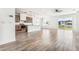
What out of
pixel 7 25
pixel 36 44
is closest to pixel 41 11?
pixel 36 44

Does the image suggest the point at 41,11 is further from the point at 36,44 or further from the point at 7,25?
the point at 7,25

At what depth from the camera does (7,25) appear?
2998 mm

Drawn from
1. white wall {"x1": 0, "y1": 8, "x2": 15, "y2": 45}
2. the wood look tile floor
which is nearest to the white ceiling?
white wall {"x1": 0, "y1": 8, "x2": 15, "y2": 45}

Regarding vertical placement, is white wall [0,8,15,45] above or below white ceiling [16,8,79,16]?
below

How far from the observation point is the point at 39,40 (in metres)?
3.00

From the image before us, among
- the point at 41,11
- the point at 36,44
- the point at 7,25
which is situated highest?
the point at 41,11

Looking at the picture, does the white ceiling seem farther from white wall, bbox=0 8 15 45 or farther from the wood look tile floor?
the wood look tile floor

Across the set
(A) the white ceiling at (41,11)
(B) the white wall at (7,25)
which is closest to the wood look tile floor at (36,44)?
(B) the white wall at (7,25)

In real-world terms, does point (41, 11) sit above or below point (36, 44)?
above

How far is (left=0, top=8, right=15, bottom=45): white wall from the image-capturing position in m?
2.93

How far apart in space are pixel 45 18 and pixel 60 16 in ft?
1.42

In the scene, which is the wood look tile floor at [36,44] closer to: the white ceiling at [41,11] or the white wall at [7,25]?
the white wall at [7,25]
